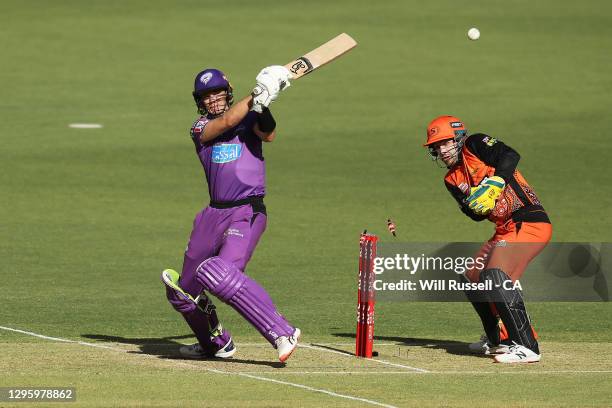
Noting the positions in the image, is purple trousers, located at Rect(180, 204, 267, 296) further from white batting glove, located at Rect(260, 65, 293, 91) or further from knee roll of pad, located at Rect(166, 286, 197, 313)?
white batting glove, located at Rect(260, 65, 293, 91)

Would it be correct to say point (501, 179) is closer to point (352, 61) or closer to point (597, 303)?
point (597, 303)

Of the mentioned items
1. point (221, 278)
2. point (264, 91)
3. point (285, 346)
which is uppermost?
point (264, 91)

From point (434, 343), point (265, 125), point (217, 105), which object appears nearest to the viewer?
point (265, 125)

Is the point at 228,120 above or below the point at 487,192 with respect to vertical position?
above

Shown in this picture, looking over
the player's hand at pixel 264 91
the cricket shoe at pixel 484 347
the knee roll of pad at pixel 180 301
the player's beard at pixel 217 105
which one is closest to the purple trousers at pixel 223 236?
the knee roll of pad at pixel 180 301

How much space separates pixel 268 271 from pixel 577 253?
387 centimetres

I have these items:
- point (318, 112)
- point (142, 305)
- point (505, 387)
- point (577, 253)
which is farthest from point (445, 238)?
point (318, 112)

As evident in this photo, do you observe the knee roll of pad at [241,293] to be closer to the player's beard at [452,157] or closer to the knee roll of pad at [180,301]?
the knee roll of pad at [180,301]

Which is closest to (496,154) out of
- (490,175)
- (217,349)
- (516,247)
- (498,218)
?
(490,175)

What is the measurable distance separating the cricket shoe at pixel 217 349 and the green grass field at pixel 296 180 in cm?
25

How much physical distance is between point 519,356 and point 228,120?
2897 mm

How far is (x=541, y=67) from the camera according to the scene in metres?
35.0

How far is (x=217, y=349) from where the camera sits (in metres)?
11.5

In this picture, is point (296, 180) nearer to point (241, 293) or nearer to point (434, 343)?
point (434, 343)
